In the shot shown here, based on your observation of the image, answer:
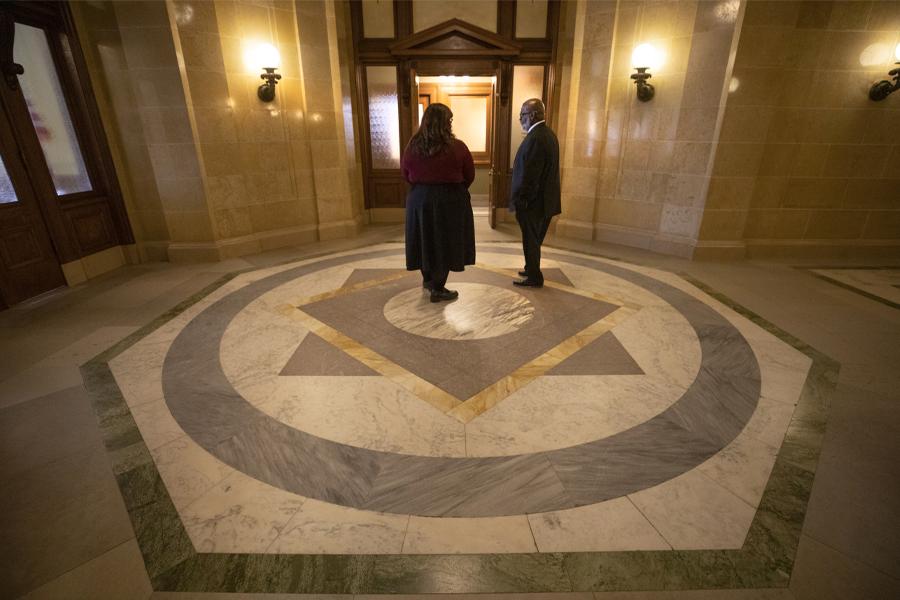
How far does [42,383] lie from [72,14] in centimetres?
470

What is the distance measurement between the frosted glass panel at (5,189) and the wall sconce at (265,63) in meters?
2.88

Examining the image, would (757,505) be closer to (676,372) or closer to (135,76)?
(676,372)

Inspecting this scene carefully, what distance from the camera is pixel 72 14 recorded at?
4.91 meters

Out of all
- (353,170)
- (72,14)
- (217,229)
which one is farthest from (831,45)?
(72,14)

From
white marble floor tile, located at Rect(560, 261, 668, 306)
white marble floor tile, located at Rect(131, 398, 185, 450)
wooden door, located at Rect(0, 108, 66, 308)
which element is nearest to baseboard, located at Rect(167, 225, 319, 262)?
wooden door, located at Rect(0, 108, 66, 308)

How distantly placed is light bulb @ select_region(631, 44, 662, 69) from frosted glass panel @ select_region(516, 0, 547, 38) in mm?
2423

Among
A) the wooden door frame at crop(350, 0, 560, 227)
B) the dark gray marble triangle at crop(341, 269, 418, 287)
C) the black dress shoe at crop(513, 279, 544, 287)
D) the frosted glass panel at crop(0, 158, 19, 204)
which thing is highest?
the wooden door frame at crop(350, 0, 560, 227)

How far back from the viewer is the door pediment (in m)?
7.16

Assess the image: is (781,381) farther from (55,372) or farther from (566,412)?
(55,372)

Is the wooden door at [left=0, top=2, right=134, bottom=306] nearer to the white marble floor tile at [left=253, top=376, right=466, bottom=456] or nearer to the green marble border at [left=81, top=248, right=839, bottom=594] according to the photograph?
the white marble floor tile at [left=253, top=376, right=466, bottom=456]

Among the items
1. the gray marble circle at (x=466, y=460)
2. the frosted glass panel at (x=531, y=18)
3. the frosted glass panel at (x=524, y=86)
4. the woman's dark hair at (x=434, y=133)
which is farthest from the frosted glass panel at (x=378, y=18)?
the gray marble circle at (x=466, y=460)

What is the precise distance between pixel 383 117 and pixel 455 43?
1.80m

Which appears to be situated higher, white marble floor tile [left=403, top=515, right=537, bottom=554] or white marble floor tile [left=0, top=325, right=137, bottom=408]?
white marble floor tile [left=0, top=325, right=137, bottom=408]

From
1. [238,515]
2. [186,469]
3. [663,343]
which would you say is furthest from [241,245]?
[663,343]
